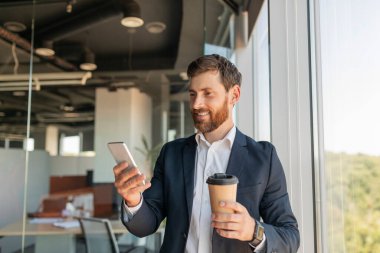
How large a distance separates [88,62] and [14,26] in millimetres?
2283

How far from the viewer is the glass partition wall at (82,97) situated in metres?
4.41

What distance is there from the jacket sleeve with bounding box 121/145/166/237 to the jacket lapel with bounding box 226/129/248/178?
29 cm

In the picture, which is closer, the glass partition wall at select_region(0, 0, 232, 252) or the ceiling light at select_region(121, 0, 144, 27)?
the ceiling light at select_region(121, 0, 144, 27)

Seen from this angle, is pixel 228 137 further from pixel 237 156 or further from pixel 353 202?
pixel 353 202

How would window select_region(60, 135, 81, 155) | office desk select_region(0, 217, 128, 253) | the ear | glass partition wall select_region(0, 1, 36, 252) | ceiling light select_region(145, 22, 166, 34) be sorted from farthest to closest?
window select_region(60, 135, 81, 155) → ceiling light select_region(145, 22, 166, 34) → glass partition wall select_region(0, 1, 36, 252) → office desk select_region(0, 217, 128, 253) → the ear

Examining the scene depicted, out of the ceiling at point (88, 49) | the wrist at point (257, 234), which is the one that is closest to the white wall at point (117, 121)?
the ceiling at point (88, 49)

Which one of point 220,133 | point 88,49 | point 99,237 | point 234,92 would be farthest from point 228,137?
point 88,49

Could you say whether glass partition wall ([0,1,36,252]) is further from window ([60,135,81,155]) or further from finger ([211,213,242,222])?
finger ([211,213,242,222])

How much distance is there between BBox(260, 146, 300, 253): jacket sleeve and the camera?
1.09 metres

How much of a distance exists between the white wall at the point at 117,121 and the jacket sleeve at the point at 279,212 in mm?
6327

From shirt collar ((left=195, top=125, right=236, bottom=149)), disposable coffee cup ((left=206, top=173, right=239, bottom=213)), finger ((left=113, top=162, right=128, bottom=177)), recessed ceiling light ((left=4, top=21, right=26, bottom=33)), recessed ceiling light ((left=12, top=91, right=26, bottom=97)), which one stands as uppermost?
recessed ceiling light ((left=4, top=21, right=26, bottom=33))

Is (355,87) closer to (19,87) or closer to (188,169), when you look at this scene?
(188,169)

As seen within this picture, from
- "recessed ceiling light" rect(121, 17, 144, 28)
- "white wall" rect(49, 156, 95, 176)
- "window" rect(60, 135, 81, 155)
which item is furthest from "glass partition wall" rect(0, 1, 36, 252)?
"window" rect(60, 135, 81, 155)

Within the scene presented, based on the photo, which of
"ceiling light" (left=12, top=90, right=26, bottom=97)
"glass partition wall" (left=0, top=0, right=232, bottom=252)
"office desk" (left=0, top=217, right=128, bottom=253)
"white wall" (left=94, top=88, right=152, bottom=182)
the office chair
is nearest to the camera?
the office chair
